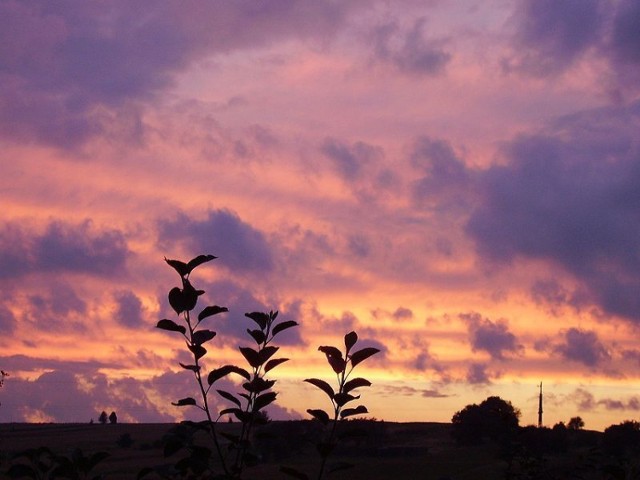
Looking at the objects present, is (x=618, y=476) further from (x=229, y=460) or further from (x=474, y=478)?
(x=474, y=478)

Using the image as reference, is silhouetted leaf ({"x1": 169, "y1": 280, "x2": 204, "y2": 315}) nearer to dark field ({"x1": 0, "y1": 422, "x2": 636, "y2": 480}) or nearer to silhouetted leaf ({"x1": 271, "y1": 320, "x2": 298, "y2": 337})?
silhouetted leaf ({"x1": 271, "y1": 320, "x2": 298, "y2": 337})

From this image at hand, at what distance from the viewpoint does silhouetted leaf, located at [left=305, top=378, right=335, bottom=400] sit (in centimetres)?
574

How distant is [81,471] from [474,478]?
4389 inches

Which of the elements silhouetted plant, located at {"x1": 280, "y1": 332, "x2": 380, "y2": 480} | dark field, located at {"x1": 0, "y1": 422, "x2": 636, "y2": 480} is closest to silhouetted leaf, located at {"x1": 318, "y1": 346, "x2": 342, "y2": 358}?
silhouetted plant, located at {"x1": 280, "y1": 332, "x2": 380, "y2": 480}

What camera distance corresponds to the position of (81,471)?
6074 millimetres

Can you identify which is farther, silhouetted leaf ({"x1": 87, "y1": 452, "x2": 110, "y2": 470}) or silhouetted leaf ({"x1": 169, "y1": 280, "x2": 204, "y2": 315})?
silhouetted leaf ({"x1": 87, "y1": 452, "x2": 110, "y2": 470})

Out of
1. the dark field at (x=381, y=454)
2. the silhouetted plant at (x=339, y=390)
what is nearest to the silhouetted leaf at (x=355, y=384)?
the silhouetted plant at (x=339, y=390)

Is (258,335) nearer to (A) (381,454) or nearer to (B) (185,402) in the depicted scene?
(B) (185,402)

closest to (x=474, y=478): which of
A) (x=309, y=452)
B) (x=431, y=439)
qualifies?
(x=309, y=452)

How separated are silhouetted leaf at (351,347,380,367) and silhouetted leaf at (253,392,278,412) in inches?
22.7

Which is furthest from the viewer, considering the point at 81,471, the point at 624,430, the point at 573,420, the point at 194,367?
the point at 573,420

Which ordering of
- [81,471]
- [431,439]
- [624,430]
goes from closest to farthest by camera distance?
[81,471]
[624,430]
[431,439]

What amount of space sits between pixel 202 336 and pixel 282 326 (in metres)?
0.55

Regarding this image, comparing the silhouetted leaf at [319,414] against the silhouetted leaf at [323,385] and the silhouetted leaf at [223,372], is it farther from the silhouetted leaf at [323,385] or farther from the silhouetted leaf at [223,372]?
the silhouetted leaf at [223,372]
